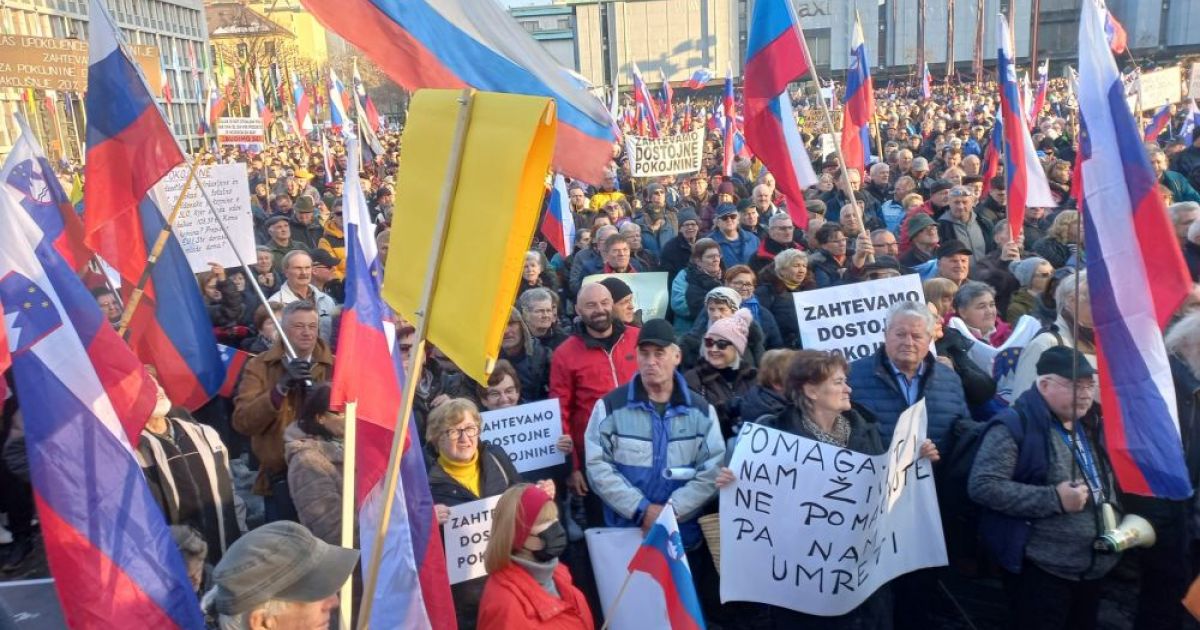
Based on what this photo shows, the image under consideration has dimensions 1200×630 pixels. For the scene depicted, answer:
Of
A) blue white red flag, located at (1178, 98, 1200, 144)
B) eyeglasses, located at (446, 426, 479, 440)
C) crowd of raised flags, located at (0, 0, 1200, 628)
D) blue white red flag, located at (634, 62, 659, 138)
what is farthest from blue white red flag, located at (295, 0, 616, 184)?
blue white red flag, located at (634, 62, 659, 138)

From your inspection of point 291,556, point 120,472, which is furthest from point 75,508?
point 291,556

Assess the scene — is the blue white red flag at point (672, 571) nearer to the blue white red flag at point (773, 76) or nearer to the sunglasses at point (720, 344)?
the sunglasses at point (720, 344)

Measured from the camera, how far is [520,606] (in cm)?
303

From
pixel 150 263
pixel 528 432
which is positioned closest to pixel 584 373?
pixel 528 432

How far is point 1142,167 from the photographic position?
3.27m

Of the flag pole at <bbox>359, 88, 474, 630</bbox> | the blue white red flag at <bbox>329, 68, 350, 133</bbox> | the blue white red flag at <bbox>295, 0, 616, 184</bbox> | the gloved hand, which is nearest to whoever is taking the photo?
the flag pole at <bbox>359, 88, 474, 630</bbox>

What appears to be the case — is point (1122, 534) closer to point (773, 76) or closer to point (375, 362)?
point (375, 362)

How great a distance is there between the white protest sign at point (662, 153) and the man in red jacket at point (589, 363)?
23.6ft

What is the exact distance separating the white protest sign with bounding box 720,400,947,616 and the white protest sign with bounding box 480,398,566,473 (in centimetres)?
118

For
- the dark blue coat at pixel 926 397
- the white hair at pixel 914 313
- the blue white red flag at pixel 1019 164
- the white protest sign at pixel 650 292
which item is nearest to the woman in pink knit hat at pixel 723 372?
the dark blue coat at pixel 926 397

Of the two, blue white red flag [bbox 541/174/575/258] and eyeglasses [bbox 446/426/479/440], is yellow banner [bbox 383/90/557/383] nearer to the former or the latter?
eyeglasses [bbox 446/426/479/440]

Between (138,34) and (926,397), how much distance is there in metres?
59.3

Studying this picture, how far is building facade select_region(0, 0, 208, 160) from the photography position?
126 ft

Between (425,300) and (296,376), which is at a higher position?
(425,300)
